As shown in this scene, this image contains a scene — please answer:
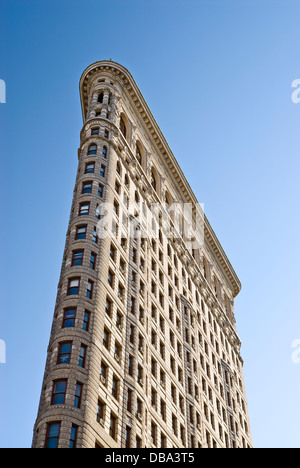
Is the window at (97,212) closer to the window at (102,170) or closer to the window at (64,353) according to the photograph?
the window at (102,170)

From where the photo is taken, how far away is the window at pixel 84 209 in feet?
189

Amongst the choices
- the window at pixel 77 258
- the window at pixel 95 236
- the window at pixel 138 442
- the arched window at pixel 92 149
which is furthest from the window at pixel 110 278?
the arched window at pixel 92 149

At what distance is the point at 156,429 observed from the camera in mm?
52312

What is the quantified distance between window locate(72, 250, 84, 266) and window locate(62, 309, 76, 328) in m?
5.49

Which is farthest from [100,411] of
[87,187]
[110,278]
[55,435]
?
[87,187]

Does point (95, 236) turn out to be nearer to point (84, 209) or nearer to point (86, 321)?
point (84, 209)

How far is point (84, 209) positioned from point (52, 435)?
2469cm

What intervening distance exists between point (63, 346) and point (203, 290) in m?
44.2

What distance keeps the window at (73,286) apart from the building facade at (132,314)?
18cm

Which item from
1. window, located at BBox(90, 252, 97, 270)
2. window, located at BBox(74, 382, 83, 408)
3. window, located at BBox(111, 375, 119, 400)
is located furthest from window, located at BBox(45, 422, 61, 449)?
window, located at BBox(90, 252, 97, 270)

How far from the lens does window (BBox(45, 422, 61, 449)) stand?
38.5m

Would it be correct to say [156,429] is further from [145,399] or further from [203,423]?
[203,423]

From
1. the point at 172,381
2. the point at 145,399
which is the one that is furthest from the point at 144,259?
the point at 145,399

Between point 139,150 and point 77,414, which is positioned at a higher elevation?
point 139,150
